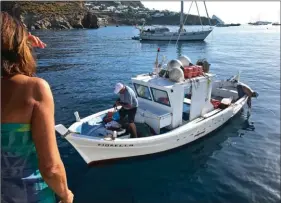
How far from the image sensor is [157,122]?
427 inches

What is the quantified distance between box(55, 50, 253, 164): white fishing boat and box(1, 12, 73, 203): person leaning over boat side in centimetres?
691

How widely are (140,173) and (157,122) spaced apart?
6.72 feet

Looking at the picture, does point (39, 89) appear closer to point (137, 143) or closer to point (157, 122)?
point (137, 143)

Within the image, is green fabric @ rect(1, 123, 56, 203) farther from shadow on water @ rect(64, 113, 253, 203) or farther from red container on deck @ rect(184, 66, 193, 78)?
red container on deck @ rect(184, 66, 193, 78)

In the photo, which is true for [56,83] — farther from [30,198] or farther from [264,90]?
[30,198]

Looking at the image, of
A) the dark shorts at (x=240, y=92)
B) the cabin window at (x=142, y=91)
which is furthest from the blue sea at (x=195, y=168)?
the cabin window at (x=142, y=91)

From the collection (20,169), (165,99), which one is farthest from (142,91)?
(20,169)

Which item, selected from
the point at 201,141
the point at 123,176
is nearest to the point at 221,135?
the point at 201,141

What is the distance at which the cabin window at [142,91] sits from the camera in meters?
11.6

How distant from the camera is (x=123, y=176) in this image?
9836mm

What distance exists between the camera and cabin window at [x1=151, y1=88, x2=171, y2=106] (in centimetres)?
1114

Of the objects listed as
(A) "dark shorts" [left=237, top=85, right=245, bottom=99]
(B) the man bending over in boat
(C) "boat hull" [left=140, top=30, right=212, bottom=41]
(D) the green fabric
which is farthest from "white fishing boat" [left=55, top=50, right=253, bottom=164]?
(C) "boat hull" [left=140, top=30, right=212, bottom=41]

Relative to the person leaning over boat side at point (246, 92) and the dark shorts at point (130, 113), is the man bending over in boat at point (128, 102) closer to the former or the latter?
the dark shorts at point (130, 113)

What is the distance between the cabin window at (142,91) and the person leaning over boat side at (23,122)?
30.4 feet
